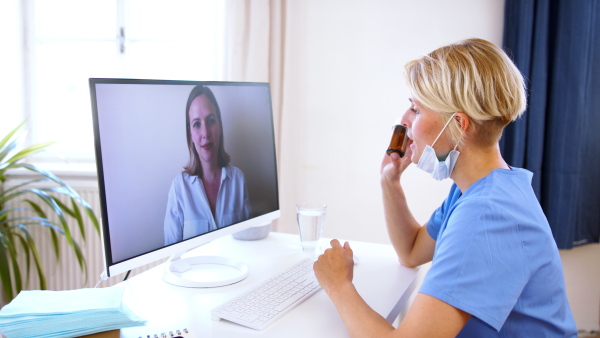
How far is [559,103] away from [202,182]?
1.81 metres

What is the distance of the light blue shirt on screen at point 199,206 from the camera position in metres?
1.23

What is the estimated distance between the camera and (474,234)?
3.21 ft

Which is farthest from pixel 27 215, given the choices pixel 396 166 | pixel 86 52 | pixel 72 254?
pixel 396 166

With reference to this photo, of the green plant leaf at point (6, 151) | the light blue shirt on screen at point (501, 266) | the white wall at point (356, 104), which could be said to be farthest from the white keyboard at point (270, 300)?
the green plant leaf at point (6, 151)

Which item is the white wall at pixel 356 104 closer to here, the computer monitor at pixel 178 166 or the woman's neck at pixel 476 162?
the computer monitor at pixel 178 166

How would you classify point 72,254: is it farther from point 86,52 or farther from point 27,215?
point 86,52

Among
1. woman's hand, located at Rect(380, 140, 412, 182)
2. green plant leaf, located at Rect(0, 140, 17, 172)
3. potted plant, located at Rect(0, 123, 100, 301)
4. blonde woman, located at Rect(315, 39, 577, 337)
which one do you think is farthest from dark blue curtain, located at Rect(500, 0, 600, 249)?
green plant leaf, located at Rect(0, 140, 17, 172)

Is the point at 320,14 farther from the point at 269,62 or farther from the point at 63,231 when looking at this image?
the point at 63,231

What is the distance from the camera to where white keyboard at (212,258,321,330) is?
108 centimetres

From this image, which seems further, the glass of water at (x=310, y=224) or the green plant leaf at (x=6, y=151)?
the green plant leaf at (x=6, y=151)

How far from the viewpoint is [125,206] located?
1.10 m

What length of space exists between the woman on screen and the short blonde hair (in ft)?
1.67

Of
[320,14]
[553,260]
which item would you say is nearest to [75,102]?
[320,14]

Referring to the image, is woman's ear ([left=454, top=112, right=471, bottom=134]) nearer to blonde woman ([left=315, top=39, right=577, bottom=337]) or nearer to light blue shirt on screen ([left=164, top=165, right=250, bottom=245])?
blonde woman ([left=315, top=39, right=577, bottom=337])
